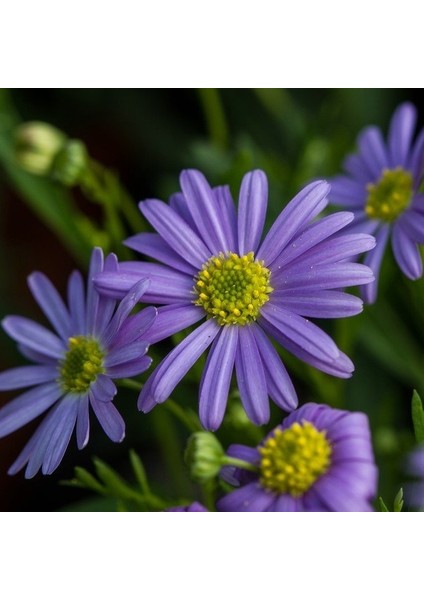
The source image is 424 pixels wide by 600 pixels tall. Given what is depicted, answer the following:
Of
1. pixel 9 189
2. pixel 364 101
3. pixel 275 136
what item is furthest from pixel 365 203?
pixel 9 189

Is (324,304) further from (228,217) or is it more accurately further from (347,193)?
(347,193)

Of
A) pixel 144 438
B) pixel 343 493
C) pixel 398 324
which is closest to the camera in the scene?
pixel 343 493

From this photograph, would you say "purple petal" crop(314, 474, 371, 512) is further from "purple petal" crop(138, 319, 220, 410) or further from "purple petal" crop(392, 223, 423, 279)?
"purple petal" crop(392, 223, 423, 279)

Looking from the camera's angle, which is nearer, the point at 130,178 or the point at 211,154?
the point at 211,154

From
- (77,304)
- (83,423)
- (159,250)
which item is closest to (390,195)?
(159,250)

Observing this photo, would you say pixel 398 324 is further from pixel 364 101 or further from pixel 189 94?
pixel 189 94

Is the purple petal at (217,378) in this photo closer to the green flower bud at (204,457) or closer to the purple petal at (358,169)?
the green flower bud at (204,457)
